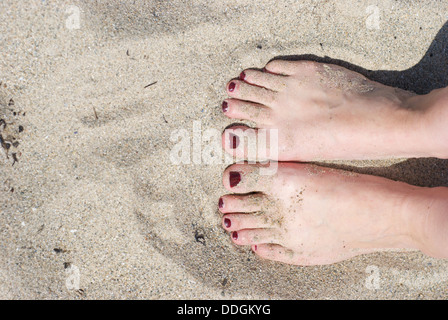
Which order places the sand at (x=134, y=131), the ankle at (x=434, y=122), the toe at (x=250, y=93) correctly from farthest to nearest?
the toe at (x=250, y=93) < the sand at (x=134, y=131) < the ankle at (x=434, y=122)

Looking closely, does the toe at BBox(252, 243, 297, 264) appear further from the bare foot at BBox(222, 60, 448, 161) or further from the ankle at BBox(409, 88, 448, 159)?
the ankle at BBox(409, 88, 448, 159)

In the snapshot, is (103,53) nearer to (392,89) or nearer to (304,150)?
(304,150)

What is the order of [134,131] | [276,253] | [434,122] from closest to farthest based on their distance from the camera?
1. [434,122]
2. [134,131]
3. [276,253]

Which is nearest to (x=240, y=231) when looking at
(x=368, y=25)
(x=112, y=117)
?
(x=112, y=117)

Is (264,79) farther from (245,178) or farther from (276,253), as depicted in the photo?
(276,253)

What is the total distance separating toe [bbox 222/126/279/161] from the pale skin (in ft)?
0.03

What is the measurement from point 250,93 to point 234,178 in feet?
1.29

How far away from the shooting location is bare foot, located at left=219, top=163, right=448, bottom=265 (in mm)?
1612

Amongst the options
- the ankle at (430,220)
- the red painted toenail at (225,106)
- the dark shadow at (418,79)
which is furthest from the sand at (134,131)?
the ankle at (430,220)

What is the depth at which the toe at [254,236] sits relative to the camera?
1.67m

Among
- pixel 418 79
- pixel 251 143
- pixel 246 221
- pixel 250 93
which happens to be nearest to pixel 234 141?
pixel 251 143

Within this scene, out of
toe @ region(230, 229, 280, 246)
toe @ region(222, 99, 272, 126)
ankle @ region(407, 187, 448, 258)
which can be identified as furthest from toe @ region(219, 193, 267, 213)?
ankle @ region(407, 187, 448, 258)

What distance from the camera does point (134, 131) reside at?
156 cm

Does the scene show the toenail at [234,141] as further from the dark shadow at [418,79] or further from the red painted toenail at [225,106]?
the dark shadow at [418,79]
